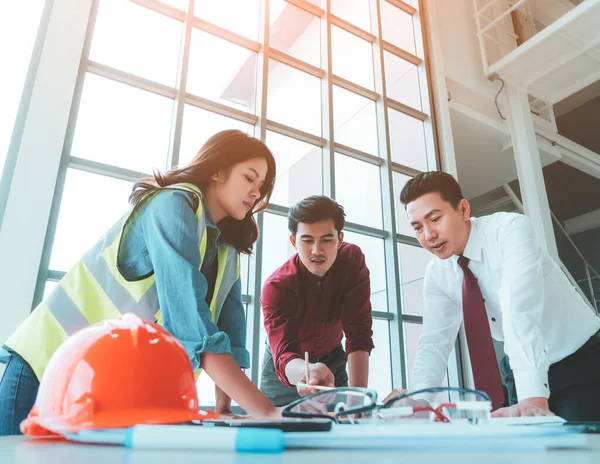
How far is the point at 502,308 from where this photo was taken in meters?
1.43

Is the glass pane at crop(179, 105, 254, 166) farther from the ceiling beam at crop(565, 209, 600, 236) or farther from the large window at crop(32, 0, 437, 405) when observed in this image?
the ceiling beam at crop(565, 209, 600, 236)

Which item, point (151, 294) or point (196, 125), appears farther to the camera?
point (196, 125)

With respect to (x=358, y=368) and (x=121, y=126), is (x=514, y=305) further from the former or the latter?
(x=121, y=126)

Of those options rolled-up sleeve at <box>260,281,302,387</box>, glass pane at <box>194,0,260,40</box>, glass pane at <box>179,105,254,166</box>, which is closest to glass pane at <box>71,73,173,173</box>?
glass pane at <box>179,105,254,166</box>

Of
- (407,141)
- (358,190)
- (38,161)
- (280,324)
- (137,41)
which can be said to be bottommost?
(280,324)

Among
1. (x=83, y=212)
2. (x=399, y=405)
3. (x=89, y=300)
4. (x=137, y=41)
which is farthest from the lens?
(x=137, y=41)

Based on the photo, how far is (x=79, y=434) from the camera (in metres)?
0.52

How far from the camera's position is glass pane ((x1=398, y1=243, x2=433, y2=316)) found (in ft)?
14.5

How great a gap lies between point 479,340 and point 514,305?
14.3 inches

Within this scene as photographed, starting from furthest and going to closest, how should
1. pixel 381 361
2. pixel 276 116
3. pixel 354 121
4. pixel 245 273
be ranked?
1. pixel 354 121
2. pixel 276 116
3. pixel 381 361
4. pixel 245 273

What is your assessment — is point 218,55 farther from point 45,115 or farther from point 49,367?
point 49,367

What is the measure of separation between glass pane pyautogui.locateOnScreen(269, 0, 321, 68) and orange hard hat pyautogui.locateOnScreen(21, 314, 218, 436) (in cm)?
454

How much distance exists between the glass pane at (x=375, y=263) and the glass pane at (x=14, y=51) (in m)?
2.78

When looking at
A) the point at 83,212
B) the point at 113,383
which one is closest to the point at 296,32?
the point at 83,212
